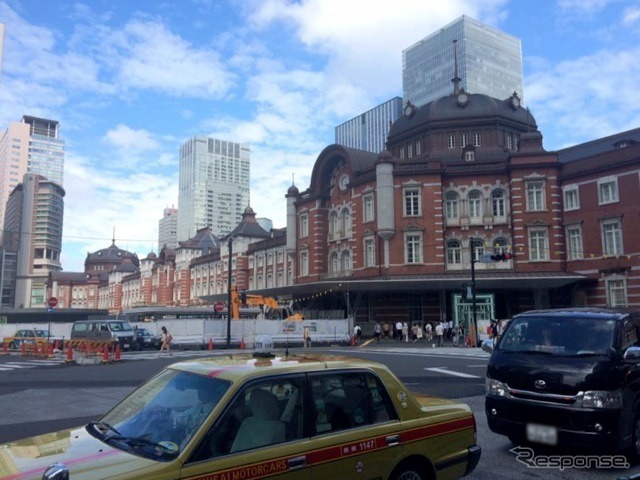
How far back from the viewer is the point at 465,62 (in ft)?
445

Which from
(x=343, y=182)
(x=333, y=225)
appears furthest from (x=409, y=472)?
(x=333, y=225)

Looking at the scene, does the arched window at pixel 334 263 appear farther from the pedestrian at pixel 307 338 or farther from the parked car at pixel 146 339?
the parked car at pixel 146 339

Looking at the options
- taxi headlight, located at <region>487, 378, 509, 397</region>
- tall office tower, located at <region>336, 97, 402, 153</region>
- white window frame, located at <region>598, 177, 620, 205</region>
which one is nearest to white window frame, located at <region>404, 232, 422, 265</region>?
white window frame, located at <region>598, 177, 620, 205</region>

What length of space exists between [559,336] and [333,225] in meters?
41.8

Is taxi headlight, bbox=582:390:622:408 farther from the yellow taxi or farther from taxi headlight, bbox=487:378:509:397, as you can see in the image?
the yellow taxi

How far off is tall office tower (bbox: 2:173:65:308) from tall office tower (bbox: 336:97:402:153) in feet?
276

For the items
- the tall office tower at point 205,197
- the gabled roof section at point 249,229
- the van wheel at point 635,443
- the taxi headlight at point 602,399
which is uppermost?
the tall office tower at point 205,197

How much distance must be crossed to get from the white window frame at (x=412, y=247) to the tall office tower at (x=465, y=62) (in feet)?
315

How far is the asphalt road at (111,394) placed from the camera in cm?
652

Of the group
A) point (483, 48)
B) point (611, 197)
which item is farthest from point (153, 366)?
point (483, 48)

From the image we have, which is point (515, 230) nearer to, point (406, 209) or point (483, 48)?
point (406, 209)

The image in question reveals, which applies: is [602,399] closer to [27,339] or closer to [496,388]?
[496,388]

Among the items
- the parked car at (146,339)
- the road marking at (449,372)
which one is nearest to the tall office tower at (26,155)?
the parked car at (146,339)

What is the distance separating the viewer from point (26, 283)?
424 feet
